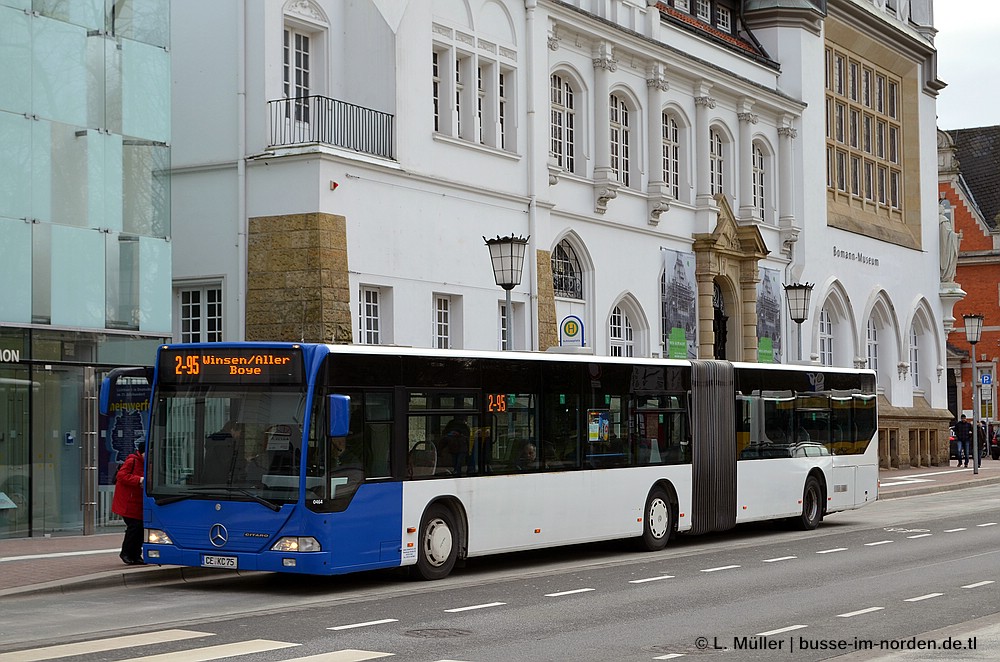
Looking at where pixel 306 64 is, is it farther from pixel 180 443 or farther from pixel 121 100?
pixel 180 443

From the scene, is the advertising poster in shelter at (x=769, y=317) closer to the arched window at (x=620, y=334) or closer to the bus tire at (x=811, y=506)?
the arched window at (x=620, y=334)

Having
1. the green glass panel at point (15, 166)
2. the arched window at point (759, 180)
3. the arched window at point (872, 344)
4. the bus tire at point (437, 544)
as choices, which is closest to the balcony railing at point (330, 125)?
the green glass panel at point (15, 166)

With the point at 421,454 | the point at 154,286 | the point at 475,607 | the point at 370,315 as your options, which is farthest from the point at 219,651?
the point at 370,315

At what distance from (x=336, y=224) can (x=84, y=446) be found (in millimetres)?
6203

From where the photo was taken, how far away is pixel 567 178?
34.7m

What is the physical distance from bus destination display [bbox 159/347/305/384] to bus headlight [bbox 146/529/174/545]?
1.62 metres

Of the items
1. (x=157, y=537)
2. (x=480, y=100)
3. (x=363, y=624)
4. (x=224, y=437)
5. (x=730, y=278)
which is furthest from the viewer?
(x=730, y=278)

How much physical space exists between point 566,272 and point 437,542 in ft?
59.0

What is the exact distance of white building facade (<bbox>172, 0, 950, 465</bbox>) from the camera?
27062mm

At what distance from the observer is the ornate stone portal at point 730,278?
40.5 meters

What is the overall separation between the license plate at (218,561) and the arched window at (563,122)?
19.6 m

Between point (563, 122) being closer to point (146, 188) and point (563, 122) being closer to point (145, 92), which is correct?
point (145, 92)

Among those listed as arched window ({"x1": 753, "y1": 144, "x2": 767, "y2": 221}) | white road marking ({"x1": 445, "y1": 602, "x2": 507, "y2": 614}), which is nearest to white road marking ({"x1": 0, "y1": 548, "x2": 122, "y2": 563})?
white road marking ({"x1": 445, "y1": 602, "x2": 507, "y2": 614})

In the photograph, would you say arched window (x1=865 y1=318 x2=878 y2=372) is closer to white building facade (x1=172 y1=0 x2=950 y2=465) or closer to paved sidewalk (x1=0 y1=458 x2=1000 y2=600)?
white building facade (x1=172 y1=0 x2=950 y2=465)
